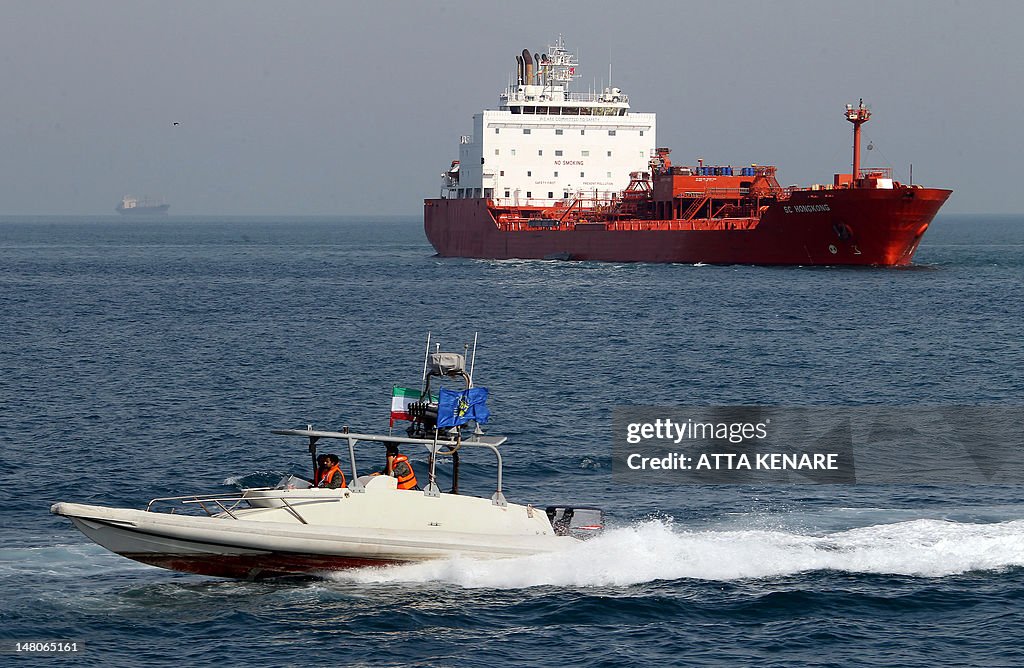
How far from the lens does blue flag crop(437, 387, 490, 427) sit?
771 inches

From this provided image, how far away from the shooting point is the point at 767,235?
83938mm

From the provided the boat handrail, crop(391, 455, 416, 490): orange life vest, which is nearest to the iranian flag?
the boat handrail

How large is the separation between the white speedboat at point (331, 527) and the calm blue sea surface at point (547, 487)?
349 millimetres

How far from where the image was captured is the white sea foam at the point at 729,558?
19.7 meters

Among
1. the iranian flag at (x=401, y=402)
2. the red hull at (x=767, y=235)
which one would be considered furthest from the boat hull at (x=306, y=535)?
the red hull at (x=767, y=235)

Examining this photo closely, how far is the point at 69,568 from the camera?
20.5 m

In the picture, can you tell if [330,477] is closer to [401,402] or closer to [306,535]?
[306,535]

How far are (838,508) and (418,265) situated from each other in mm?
87817

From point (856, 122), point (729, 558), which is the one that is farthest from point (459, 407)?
point (856, 122)

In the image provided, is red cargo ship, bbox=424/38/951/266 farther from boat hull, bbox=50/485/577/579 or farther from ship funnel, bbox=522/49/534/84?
boat hull, bbox=50/485/577/579

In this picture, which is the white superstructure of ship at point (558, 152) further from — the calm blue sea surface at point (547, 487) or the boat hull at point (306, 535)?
the boat hull at point (306, 535)

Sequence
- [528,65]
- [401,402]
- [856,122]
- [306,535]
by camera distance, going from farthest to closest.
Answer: [528,65], [856,122], [401,402], [306,535]
